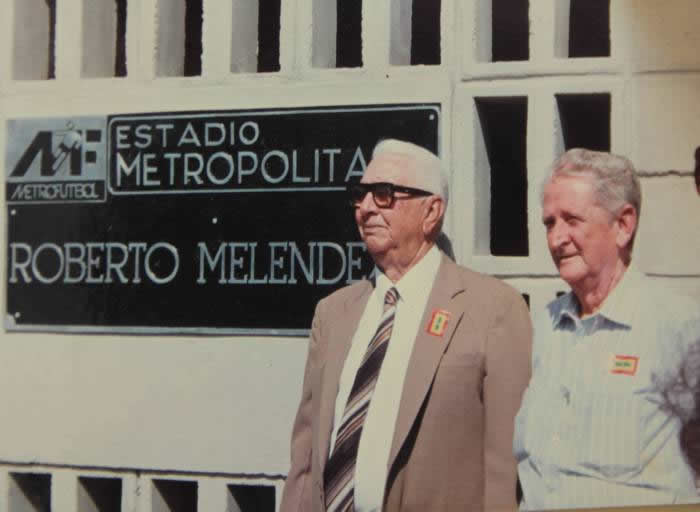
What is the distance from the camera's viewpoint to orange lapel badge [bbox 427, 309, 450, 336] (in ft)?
9.69

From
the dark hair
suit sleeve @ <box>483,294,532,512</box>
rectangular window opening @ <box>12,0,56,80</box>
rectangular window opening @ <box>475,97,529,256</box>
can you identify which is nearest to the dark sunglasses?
rectangular window opening @ <box>475,97,529,256</box>

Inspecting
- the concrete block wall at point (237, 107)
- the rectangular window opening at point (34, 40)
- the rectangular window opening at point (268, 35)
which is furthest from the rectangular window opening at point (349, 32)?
the rectangular window opening at point (34, 40)

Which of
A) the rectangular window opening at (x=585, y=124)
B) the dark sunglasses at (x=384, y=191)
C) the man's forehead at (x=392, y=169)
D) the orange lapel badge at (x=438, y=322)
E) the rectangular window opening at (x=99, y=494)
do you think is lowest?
the rectangular window opening at (x=99, y=494)

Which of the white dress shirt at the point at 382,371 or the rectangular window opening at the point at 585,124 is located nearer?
the white dress shirt at the point at 382,371

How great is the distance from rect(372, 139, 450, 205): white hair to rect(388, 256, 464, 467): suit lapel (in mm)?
214

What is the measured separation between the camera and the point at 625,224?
9.14ft

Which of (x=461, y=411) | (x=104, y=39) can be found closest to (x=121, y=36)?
(x=104, y=39)

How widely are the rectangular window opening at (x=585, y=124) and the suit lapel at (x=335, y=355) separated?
62cm

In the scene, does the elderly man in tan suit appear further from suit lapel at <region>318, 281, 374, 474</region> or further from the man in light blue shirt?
the man in light blue shirt

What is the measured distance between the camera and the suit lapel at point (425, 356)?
290 cm

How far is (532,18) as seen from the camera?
10.4 ft

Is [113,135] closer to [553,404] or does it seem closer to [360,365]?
[360,365]

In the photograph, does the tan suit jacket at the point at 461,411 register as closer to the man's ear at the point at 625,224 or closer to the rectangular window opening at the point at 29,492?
the man's ear at the point at 625,224

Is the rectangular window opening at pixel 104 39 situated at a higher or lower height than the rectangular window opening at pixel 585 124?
higher
